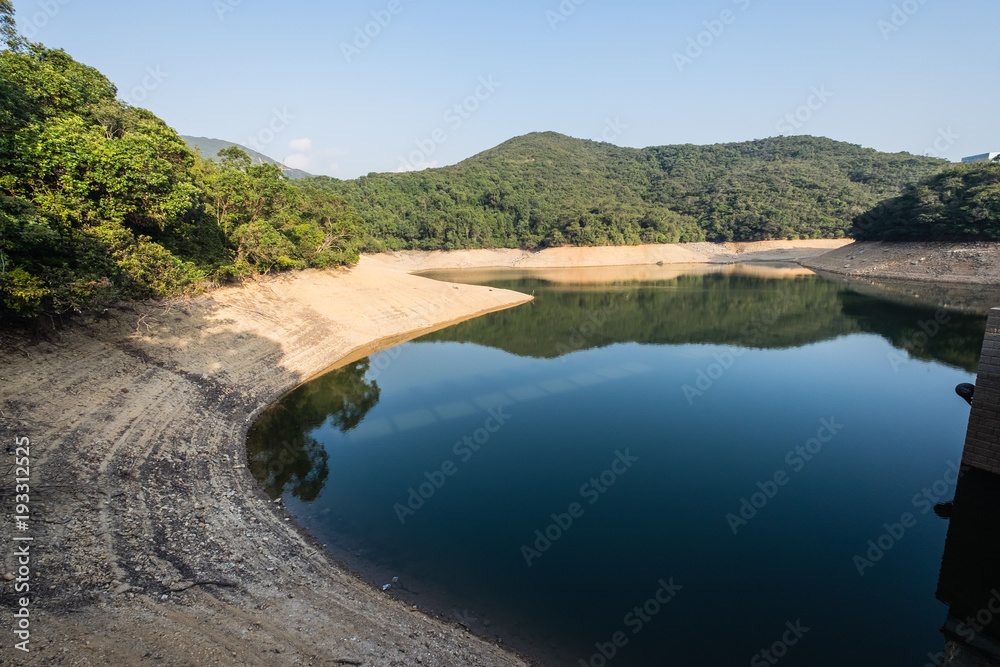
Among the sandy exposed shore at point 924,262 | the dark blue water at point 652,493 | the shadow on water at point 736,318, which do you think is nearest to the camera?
the dark blue water at point 652,493

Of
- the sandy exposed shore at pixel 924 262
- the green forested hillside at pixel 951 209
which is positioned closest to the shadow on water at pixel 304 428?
the sandy exposed shore at pixel 924 262

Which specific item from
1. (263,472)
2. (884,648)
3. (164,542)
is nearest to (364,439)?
(263,472)

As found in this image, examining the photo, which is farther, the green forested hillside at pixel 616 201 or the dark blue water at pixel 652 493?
the green forested hillside at pixel 616 201

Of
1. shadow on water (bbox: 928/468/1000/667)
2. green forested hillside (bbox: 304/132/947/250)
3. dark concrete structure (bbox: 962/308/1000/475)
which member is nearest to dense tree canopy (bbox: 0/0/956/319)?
green forested hillside (bbox: 304/132/947/250)

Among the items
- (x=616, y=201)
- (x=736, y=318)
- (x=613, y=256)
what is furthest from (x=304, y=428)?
(x=616, y=201)

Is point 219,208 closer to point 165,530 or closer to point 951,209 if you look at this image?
point 165,530

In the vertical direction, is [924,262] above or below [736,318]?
above

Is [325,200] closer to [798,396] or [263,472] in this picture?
[263,472]

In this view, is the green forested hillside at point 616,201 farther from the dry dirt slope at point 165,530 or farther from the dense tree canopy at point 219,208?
the dry dirt slope at point 165,530

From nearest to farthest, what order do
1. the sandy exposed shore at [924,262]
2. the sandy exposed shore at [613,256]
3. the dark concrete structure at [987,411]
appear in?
1. the dark concrete structure at [987,411]
2. the sandy exposed shore at [924,262]
3. the sandy exposed shore at [613,256]
